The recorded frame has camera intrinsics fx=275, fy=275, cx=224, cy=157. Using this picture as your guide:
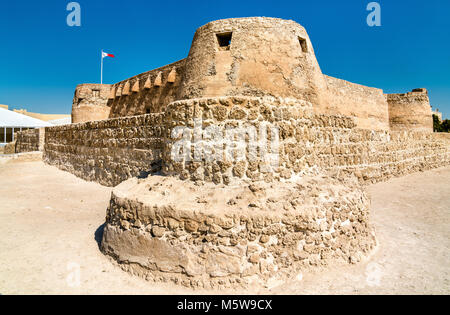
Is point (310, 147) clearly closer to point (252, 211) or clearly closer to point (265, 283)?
point (252, 211)

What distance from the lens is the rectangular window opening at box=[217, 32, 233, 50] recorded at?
23.7 ft

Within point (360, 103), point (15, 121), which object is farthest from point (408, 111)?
point (15, 121)

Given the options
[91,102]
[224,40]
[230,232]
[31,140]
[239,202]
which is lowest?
[230,232]

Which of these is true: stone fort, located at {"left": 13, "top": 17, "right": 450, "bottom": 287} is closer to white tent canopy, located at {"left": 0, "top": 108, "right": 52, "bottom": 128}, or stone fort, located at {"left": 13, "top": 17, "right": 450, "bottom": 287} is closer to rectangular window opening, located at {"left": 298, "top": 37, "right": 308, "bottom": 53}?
rectangular window opening, located at {"left": 298, "top": 37, "right": 308, "bottom": 53}

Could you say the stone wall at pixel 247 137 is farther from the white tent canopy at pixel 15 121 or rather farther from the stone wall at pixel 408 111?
the white tent canopy at pixel 15 121

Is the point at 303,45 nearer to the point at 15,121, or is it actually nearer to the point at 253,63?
the point at 253,63

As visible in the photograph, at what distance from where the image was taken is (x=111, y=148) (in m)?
7.79

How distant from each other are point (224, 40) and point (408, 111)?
14.5 meters

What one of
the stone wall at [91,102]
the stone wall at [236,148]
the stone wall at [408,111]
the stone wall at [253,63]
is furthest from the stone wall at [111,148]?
the stone wall at [408,111]

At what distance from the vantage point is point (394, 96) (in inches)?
655

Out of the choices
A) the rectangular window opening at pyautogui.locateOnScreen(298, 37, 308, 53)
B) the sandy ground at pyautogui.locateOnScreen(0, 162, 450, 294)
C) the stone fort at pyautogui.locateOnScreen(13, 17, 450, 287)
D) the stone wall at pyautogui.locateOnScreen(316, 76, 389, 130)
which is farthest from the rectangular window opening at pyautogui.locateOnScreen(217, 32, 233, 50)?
the stone wall at pyautogui.locateOnScreen(316, 76, 389, 130)

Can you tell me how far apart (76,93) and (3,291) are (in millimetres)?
15717

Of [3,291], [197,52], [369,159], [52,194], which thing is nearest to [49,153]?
[52,194]

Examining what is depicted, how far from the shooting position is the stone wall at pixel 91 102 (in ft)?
51.3
